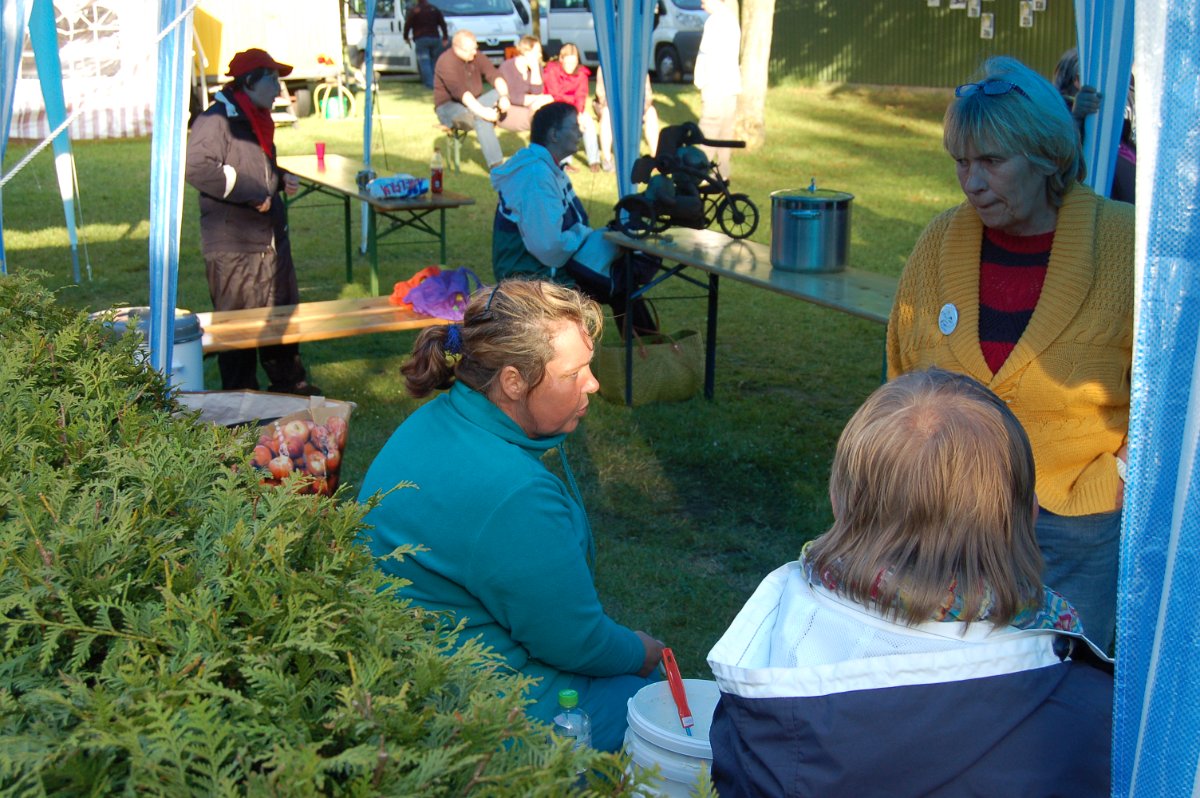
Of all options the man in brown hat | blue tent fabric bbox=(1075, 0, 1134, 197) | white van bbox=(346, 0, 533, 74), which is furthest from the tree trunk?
blue tent fabric bbox=(1075, 0, 1134, 197)

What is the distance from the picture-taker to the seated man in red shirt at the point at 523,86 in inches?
559

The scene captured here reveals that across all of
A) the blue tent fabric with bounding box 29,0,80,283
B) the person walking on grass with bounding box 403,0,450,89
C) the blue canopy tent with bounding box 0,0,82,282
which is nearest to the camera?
the blue canopy tent with bounding box 0,0,82,282

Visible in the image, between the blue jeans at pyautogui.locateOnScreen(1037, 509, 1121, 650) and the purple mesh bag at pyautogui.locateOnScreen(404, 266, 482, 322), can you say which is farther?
the purple mesh bag at pyautogui.locateOnScreen(404, 266, 482, 322)

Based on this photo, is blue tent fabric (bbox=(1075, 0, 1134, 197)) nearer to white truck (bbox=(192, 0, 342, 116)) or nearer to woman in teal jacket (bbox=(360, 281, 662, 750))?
woman in teal jacket (bbox=(360, 281, 662, 750))

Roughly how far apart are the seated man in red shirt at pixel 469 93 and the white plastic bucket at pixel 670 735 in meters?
11.5

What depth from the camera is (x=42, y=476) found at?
178 centimetres

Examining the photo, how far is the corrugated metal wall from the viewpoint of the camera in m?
17.9

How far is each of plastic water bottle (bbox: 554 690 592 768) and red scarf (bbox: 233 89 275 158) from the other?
14.4 feet

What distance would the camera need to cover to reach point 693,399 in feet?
20.9

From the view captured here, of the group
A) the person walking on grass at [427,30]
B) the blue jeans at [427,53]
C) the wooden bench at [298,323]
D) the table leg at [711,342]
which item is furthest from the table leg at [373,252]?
the blue jeans at [427,53]

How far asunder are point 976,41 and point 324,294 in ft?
46.0

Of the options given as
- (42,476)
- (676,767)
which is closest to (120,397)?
(42,476)

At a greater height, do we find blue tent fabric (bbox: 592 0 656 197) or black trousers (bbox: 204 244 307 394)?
blue tent fabric (bbox: 592 0 656 197)

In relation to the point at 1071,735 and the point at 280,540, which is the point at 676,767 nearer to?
the point at 1071,735
